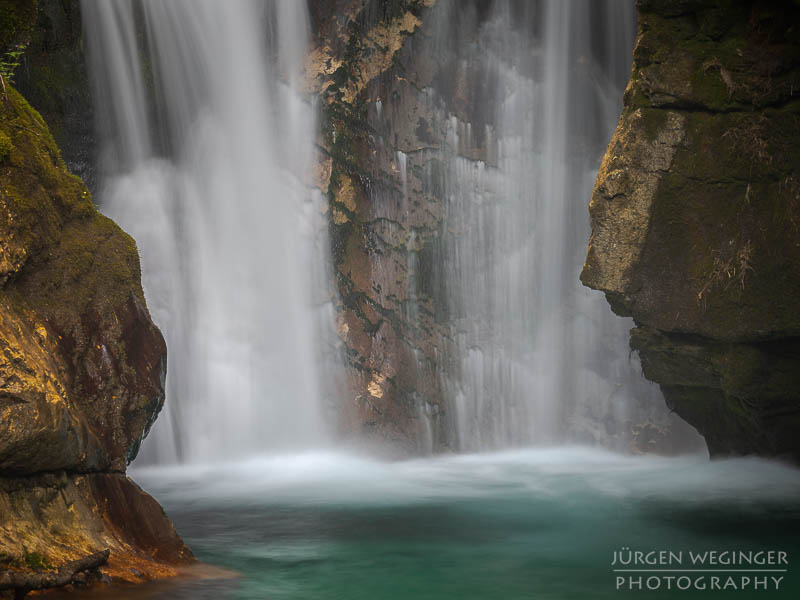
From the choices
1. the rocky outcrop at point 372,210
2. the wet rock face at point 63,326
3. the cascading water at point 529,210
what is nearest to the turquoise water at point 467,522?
the wet rock face at point 63,326

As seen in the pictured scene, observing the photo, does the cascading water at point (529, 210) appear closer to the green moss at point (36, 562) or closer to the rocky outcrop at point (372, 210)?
the rocky outcrop at point (372, 210)

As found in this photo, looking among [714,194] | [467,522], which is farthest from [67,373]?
[714,194]

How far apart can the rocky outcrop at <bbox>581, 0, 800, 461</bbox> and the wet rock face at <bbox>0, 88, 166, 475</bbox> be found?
541 centimetres

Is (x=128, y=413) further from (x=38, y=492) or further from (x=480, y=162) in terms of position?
(x=480, y=162)

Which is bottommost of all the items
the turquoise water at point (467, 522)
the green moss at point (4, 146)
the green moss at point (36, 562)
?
the turquoise water at point (467, 522)

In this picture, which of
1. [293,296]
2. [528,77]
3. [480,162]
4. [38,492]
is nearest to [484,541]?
[38,492]

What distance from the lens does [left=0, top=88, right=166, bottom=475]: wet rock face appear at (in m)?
5.09

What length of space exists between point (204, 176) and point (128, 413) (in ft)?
27.3

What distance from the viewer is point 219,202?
554 inches

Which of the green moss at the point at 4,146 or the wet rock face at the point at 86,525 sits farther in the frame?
the green moss at the point at 4,146

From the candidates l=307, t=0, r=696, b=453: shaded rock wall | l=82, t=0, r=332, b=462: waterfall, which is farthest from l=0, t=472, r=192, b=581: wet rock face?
l=307, t=0, r=696, b=453: shaded rock wall

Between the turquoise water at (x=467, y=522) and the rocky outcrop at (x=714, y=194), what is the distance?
1729 mm

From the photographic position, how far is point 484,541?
27.1 ft

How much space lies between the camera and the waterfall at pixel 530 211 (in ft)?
47.5
